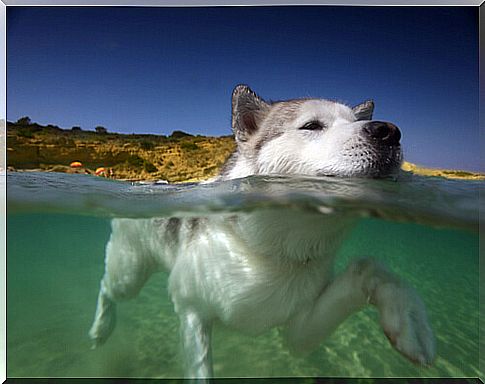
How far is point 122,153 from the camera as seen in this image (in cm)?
620

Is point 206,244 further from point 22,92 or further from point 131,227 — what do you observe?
point 22,92

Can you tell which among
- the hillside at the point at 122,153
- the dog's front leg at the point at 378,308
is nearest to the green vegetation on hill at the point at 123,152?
the hillside at the point at 122,153

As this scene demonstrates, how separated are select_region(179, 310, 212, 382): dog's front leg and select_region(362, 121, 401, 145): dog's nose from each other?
1930 millimetres

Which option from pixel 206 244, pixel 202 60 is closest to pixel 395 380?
pixel 206 244

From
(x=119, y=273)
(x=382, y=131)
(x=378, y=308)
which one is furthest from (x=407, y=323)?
(x=119, y=273)

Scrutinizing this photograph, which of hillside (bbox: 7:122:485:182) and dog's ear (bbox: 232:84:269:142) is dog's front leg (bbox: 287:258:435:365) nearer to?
dog's ear (bbox: 232:84:269:142)

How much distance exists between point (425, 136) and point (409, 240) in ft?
31.8

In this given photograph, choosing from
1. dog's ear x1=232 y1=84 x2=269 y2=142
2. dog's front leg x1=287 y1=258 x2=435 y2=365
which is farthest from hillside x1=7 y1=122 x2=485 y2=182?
dog's front leg x1=287 y1=258 x2=435 y2=365

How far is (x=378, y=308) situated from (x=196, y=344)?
1.45 m

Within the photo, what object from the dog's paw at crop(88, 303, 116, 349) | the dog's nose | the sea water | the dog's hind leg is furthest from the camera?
the dog's paw at crop(88, 303, 116, 349)

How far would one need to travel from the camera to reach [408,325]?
3.09 meters

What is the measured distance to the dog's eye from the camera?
3588 mm

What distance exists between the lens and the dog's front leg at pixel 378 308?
3080mm

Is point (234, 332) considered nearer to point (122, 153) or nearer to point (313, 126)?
point (313, 126)
